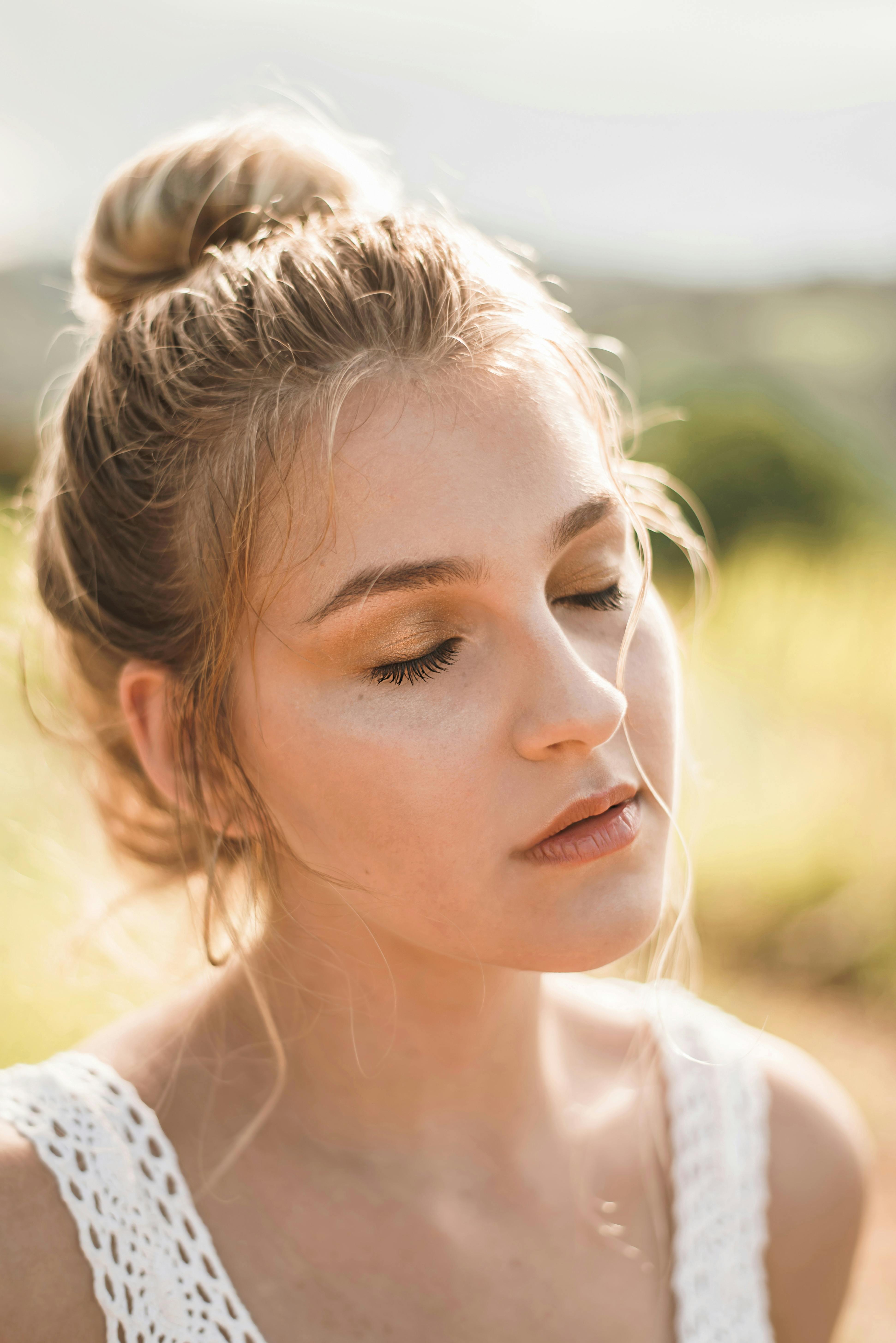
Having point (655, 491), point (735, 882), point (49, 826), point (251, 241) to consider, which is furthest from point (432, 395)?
point (735, 882)

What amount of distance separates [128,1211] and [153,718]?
64 centimetres

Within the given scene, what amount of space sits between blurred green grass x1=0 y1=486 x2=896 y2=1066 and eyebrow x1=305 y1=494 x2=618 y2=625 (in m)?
0.84

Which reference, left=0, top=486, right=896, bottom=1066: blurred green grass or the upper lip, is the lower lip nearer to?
the upper lip

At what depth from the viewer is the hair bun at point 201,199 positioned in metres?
1.51

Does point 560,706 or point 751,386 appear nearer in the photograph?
point 560,706

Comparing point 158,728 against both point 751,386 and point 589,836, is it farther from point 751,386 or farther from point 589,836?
point 751,386

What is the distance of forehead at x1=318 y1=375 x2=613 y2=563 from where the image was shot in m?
1.19

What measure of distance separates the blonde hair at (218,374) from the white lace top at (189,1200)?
0.33 m

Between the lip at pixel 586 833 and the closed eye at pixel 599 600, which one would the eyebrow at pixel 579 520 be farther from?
the lip at pixel 586 833

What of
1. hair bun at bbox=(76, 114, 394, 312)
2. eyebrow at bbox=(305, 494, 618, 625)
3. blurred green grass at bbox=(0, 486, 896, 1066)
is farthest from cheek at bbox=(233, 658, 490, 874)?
blurred green grass at bbox=(0, 486, 896, 1066)

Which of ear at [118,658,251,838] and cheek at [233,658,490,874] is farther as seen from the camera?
ear at [118,658,251,838]

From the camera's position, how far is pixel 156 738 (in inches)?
56.3

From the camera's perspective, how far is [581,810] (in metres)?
1.23

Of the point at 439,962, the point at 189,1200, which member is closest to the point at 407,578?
the point at 439,962
